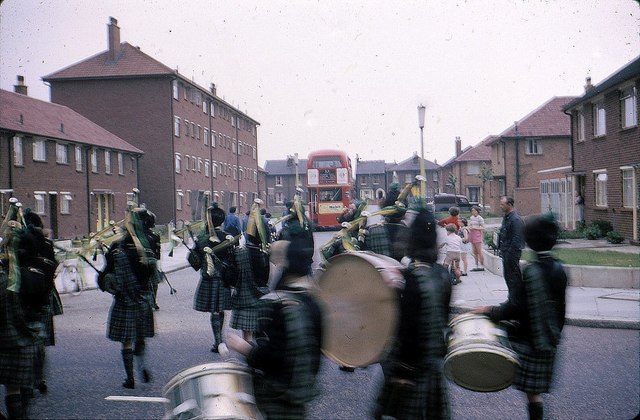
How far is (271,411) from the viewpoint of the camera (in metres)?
3.32

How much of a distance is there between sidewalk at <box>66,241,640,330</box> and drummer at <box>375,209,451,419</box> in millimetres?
3768

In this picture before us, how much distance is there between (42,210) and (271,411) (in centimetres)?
2564

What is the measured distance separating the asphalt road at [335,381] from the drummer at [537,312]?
1.00m

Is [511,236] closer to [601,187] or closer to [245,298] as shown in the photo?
[245,298]

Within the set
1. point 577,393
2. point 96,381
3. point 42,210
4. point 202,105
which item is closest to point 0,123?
point 42,210

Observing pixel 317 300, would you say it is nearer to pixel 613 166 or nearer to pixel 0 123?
pixel 613 166

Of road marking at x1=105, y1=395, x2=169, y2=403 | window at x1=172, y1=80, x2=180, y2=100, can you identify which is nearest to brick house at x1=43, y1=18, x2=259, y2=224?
window at x1=172, y1=80, x2=180, y2=100

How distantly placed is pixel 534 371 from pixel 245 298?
430cm

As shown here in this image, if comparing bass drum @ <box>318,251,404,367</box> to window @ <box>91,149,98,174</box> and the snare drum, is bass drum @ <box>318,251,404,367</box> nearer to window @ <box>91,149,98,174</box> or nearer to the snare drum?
the snare drum

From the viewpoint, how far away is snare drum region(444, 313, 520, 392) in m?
3.77

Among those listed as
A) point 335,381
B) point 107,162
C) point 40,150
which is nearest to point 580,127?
point 107,162

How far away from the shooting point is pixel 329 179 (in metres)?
15.0

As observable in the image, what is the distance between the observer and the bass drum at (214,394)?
3.33 metres

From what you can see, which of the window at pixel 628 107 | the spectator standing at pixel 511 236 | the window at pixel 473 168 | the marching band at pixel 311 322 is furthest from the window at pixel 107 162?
the window at pixel 473 168
